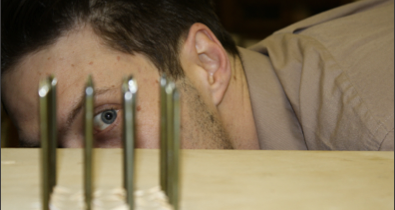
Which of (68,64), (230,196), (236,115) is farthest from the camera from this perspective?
(236,115)

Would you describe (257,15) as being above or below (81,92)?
above

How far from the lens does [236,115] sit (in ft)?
2.98

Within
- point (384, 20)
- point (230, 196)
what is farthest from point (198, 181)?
point (384, 20)

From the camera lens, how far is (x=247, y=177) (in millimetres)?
235

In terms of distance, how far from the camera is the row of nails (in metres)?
0.19

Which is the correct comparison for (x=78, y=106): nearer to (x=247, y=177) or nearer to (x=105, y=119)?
(x=105, y=119)

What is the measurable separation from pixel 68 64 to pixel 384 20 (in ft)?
2.58

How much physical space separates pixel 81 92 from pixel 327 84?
0.51m

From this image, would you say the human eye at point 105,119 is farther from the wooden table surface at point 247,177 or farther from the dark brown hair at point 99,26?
the wooden table surface at point 247,177

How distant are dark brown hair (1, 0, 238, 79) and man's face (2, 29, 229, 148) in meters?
0.02

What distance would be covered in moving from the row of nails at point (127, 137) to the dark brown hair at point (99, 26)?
56 cm

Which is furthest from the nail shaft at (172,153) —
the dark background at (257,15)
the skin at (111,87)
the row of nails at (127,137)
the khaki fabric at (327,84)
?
the dark background at (257,15)

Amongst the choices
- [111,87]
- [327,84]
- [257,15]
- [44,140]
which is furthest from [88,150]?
[257,15]

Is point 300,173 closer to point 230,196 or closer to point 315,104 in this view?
point 230,196
